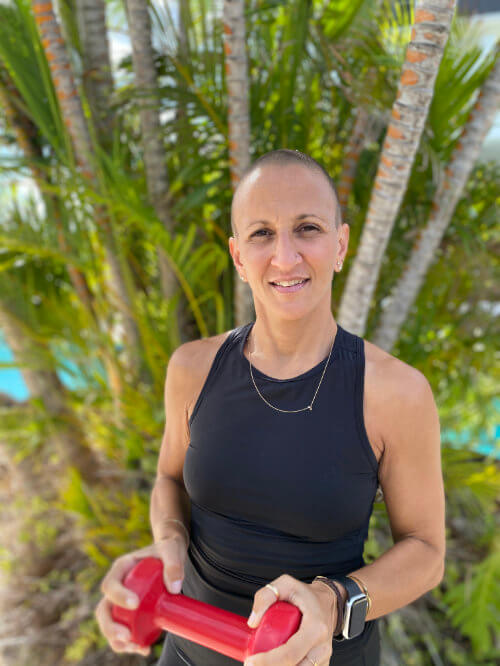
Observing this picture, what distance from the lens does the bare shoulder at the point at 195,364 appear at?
3.68 ft

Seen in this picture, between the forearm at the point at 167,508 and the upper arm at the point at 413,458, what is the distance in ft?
1.51

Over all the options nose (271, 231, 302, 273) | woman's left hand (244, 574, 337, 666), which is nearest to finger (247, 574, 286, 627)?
woman's left hand (244, 574, 337, 666)

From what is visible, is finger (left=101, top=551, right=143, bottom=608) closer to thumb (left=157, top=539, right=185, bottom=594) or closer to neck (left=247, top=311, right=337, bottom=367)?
thumb (left=157, top=539, right=185, bottom=594)

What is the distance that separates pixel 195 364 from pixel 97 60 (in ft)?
5.60

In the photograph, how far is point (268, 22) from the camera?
2.03 m

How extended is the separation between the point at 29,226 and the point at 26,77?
54cm

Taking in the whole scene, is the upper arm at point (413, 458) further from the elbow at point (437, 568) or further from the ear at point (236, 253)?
the ear at point (236, 253)

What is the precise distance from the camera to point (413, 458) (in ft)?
3.17

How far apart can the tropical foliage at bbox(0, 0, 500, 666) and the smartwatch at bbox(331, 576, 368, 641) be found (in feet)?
3.09

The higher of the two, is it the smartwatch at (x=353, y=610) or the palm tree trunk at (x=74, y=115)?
the palm tree trunk at (x=74, y=115)

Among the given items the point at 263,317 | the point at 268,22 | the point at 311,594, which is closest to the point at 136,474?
the point at 263,317

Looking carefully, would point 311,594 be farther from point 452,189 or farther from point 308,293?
point 452,189

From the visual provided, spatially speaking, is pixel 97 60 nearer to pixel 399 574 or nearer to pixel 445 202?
pixel 445 202

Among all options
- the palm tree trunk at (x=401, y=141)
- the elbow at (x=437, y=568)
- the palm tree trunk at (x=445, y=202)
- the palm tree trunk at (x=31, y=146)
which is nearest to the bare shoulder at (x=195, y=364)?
the elbow at (x=437, y=568)
